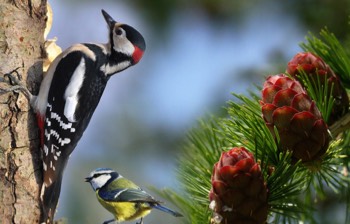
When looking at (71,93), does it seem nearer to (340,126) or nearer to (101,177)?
(101,177)

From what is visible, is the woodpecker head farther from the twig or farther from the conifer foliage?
the twig

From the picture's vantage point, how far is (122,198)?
988 millimetres

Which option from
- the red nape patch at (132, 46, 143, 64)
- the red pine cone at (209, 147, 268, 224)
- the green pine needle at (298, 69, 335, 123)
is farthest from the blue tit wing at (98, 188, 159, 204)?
the red nape patch at (132, 46, 143, 64)

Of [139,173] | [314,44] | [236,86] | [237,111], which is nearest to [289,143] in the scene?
[237,111]

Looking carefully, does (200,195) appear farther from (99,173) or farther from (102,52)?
(102,52)

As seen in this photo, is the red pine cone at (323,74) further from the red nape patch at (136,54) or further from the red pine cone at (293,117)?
the red nape patch at (136,54)

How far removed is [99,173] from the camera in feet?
3.44

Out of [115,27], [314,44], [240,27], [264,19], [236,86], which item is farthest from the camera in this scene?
[240,27]

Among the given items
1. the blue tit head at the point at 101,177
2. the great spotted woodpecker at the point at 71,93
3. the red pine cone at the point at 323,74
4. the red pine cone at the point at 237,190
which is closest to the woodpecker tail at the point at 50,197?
the great spotted woodpecker at the point at 71,93

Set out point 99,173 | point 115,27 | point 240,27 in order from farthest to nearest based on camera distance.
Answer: point 240,27 < point 115,27 < point 99,173

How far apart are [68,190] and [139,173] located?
381 millimetres

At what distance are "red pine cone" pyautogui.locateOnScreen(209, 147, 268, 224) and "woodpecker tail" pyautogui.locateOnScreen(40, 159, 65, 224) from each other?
0.31 metres

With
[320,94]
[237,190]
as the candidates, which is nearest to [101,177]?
[237,190]

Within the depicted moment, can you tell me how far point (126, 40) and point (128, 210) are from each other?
1.61 ft
